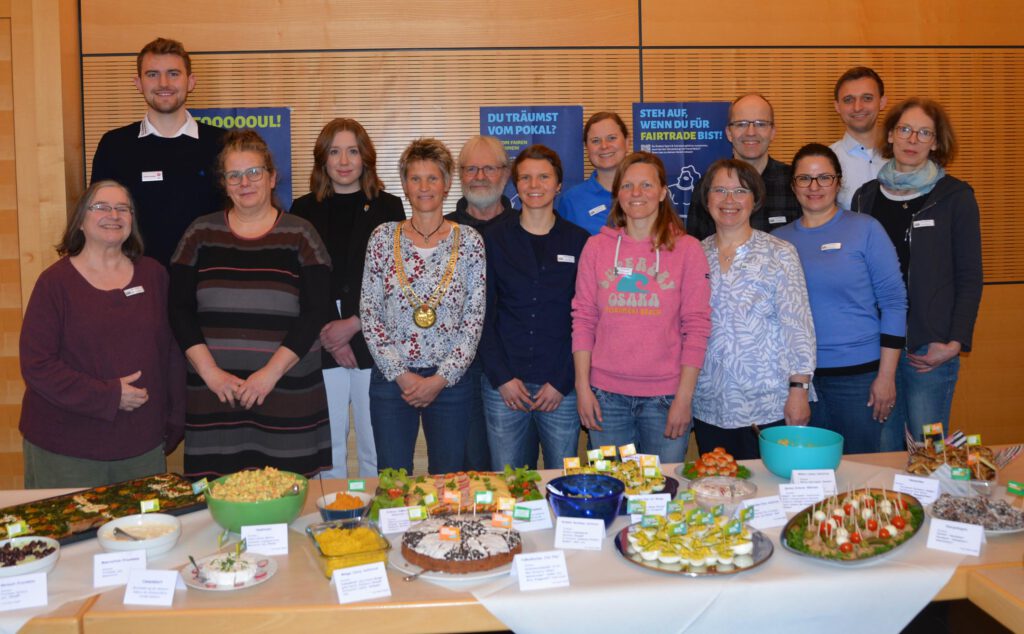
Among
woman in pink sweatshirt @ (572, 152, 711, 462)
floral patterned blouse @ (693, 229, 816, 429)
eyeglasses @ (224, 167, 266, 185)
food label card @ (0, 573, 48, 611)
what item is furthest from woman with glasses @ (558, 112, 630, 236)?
food label card @ (0, 573, 48, 611)

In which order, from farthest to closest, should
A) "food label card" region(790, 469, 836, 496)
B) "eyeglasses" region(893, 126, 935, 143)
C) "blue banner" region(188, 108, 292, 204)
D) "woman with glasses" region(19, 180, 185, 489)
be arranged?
"blue banner" region(188, 108, 292, 204) < "eyeglasses" region(893, 126, 935, 143) < "woman with glasses" region(19, 180, 185, 489) < "food label card" region(790, 469, 836, 496)

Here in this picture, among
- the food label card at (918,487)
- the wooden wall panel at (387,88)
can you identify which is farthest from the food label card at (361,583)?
the wooden wall panel at (387,88)

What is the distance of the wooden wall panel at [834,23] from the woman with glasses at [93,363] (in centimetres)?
320

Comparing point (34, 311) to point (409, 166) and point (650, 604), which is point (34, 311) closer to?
point (409, 166)

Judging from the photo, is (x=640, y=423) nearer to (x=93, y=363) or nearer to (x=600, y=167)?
(x=600, y=167)

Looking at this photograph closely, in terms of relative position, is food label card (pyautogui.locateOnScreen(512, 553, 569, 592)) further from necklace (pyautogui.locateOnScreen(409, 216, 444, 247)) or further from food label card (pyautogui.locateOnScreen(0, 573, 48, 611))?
necklace (pyautogui.locateOnScreen(409, 216, 444, 247))

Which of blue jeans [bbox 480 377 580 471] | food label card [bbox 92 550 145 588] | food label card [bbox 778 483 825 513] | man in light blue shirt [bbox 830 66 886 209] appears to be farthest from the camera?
man in light blue shirt [bbox 830 66 886 209]

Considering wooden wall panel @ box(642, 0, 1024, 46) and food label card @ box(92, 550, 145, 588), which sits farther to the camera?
wooden wall panel @ box(642, 0, 1024, 46)

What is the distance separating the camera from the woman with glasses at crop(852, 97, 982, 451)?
340 cm

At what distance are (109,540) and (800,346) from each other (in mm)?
2322

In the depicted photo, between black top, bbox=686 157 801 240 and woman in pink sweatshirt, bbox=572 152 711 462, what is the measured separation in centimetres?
61

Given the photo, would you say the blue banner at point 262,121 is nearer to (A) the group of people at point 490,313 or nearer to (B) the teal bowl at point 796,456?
(A) the group of people at point 490,313

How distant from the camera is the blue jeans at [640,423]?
306 centimetres

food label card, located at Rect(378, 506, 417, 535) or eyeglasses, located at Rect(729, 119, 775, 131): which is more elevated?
eyeglasses, located at Rect(729, 119, 775, 131)
